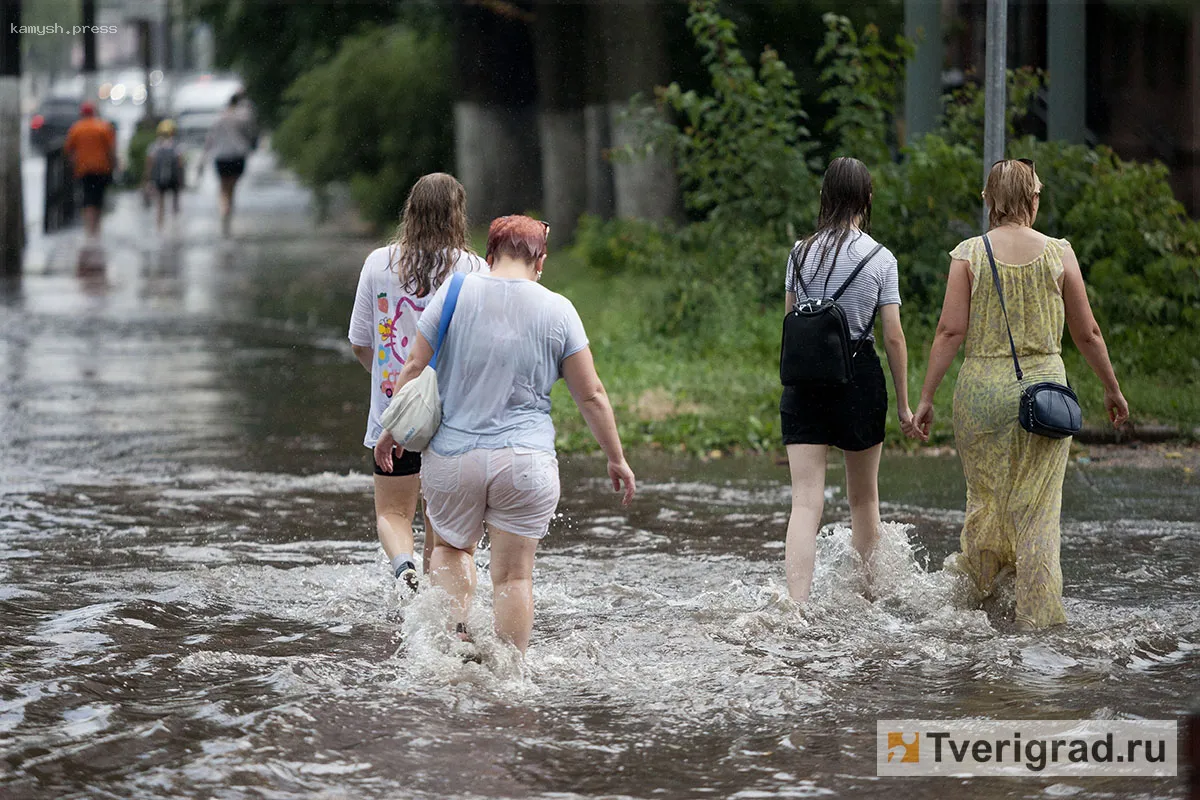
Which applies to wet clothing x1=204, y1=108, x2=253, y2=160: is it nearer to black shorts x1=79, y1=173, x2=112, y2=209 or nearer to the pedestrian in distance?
the pedestrian in distance

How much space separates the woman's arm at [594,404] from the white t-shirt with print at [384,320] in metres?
0.99

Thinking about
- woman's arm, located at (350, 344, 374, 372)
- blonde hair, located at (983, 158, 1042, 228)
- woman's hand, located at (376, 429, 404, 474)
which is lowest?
woman's hand, located at (376, 429, 404, 474)

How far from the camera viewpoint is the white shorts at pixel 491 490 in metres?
5.76

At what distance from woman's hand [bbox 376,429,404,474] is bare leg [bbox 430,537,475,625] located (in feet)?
1.24

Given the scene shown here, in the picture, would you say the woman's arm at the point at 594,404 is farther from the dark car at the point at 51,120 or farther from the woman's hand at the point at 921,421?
the dark car at the point at 51,120

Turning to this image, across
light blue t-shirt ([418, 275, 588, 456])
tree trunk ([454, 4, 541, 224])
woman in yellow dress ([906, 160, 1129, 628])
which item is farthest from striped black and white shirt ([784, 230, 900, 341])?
tree trunk ([454, 4, 541, 224])

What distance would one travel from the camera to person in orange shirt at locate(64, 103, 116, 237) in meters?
28.6

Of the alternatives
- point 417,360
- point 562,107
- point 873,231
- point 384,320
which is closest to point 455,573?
point 417,360

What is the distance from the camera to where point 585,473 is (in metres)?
10.4

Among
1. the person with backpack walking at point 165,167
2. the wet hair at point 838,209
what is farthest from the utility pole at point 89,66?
the wet hair at point 838,209

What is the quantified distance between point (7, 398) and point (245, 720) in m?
8.53

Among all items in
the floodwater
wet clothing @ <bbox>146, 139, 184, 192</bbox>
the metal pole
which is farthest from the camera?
wet clothing @ <bbox>146, 139, 184, 192</bbox>

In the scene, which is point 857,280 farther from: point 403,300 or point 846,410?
point 403,300

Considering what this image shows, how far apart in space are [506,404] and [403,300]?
1.08m
